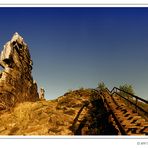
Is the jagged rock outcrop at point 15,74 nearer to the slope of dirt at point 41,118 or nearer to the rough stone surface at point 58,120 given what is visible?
the slope of dirt at point 41,118

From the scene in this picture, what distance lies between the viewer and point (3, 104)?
20.6 m

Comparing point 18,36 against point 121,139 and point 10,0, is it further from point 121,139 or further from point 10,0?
point 121,139

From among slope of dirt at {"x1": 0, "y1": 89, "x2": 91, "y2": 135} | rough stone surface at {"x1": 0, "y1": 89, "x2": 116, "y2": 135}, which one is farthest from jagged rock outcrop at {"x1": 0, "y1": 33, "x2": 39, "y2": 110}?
rough stone surface at {"x1": 0, "y1": 89, "x2": 116, "y2": 135}

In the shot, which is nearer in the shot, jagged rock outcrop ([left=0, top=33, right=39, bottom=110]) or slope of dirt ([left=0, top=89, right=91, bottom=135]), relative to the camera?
slope of dirt ([left=0, top=89, right=91, bottom=135])

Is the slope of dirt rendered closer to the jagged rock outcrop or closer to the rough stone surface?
the rough stone surface

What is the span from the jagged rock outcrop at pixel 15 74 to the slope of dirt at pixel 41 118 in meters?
1.19

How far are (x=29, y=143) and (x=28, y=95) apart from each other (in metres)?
19.7

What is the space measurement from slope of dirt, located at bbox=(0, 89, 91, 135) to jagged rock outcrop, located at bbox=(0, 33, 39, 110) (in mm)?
1192

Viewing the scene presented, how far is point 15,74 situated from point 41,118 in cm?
873

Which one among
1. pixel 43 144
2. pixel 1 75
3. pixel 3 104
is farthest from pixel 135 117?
pixel 1 75

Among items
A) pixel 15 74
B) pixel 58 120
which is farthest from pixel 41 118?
pixel 15 74

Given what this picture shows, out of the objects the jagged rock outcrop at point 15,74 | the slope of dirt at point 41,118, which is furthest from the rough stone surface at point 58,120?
the jagged rock outcrop at point 15,74

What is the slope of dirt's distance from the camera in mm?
14648

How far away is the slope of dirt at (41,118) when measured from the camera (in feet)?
48.1
